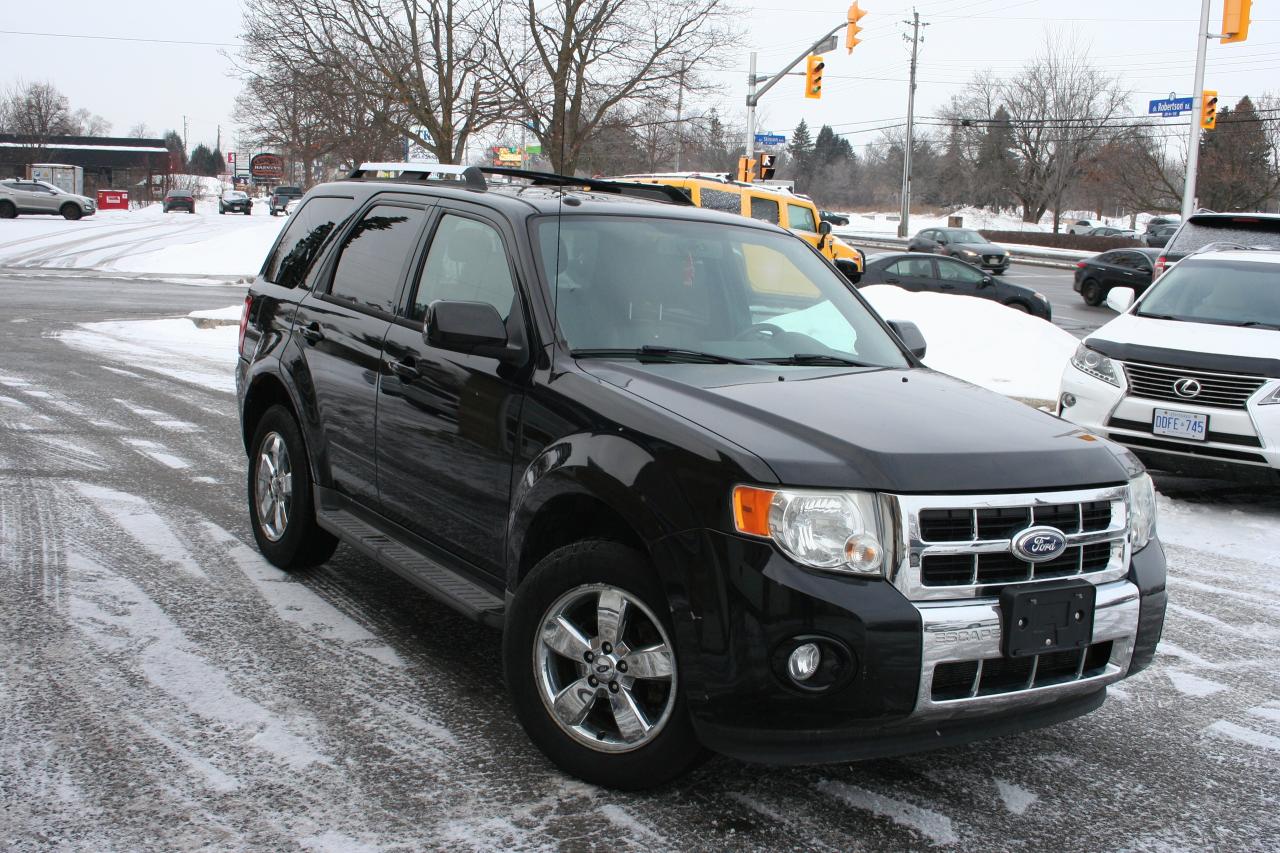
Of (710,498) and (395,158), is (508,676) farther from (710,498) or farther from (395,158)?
(395,158)

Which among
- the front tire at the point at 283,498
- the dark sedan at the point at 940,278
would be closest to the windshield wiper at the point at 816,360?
the front tire at the point at 283,498

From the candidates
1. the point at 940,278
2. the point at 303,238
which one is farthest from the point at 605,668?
the point at 940,278

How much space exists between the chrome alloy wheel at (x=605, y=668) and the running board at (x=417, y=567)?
42 centimetres

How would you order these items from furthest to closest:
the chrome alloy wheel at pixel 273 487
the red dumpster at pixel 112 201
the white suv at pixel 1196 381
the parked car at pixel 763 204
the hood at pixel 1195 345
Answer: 1. the red dumpster at pixel 112 201
2. the parked car at pixel 763 204
3. the hood at pixel 1195 345
4. the white suv at pixel 1196 381
5. the chrome alloy wheel at pixel 273 487

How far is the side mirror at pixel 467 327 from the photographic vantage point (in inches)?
155

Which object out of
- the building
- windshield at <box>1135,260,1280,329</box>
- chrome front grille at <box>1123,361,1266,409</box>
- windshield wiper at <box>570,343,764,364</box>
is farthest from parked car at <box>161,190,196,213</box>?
windshield wiper at <box>570,343,764,364</box>

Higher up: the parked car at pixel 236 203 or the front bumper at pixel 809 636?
the parked car at pixel 236 203

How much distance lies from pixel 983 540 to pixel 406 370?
2.35m

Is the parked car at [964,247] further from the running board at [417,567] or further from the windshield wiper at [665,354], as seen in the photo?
the windshield wiper at [665,354]

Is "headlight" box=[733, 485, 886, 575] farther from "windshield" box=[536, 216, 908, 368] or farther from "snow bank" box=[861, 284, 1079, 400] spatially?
"snow bank" box=[861, 284, 1079, 400]

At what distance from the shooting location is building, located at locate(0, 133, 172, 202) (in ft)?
323

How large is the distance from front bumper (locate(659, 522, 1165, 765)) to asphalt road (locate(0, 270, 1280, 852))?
0.35m

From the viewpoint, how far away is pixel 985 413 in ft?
12.4

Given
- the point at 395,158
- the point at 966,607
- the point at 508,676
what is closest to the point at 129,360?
the point at 508,676
